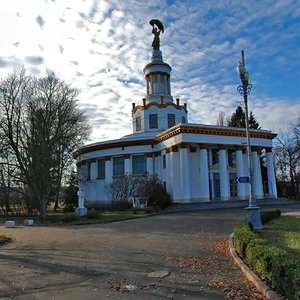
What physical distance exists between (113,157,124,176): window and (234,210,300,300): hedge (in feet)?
110

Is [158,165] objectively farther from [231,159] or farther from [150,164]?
[231,159]

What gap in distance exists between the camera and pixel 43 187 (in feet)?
101

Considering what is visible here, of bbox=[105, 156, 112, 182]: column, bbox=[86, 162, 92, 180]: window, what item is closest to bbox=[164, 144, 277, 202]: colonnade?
bbox=[105, 156, 112, 182]: column

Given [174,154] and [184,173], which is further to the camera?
[174,154]

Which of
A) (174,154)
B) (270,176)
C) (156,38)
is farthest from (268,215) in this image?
(156,38)

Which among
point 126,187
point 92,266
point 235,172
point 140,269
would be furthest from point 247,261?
point 235,172

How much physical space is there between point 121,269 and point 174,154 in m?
27.2

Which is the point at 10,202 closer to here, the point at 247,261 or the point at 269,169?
the point at 269,169

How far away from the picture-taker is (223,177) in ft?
121

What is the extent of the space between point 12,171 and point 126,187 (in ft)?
34.4

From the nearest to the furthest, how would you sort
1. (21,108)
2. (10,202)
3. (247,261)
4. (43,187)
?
1. (247,261)
2. (43,187)
3. (21,108)
4. (10,202)

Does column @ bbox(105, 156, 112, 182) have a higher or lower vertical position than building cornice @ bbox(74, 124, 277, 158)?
lower

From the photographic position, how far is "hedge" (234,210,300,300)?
5.50 m

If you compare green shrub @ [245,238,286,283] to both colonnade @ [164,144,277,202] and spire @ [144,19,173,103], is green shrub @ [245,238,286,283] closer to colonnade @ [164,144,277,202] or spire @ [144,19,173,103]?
colonnade @ [164,144,277,202]
